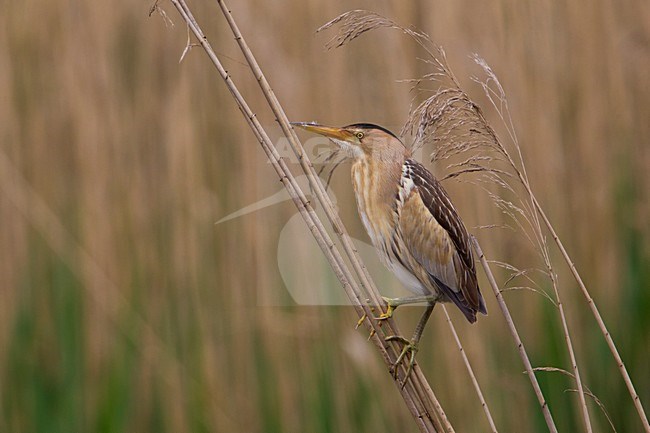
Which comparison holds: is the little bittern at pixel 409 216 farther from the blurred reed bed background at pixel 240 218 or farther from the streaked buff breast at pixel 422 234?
the blurred reed bed background at pixel 240 218

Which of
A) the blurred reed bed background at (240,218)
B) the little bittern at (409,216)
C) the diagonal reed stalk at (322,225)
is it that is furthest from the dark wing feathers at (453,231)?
the blurred reed bed background at (240,218)

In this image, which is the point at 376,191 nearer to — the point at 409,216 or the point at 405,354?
the point at 409,216

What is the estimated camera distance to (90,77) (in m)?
1.93

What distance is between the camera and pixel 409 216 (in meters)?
1.04

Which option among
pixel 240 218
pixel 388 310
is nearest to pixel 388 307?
pixel 388 310

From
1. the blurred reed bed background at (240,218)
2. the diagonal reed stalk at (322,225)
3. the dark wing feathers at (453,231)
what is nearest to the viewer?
the diagonal reed stalk at (322,225)

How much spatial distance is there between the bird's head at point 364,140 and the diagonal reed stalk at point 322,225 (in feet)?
0.39

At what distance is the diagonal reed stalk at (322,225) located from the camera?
2.89 feet

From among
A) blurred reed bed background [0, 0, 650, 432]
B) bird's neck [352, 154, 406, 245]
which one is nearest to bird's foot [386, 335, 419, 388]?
bird's neck [352, 154, 406, 245]

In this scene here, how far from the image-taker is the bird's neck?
102cm

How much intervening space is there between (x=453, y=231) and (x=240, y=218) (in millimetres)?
911

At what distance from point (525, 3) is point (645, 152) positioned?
43 centimetres

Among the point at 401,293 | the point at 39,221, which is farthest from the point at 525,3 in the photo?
the point at 39,221

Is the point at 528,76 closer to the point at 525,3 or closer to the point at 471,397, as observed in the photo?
the point at 525,3
